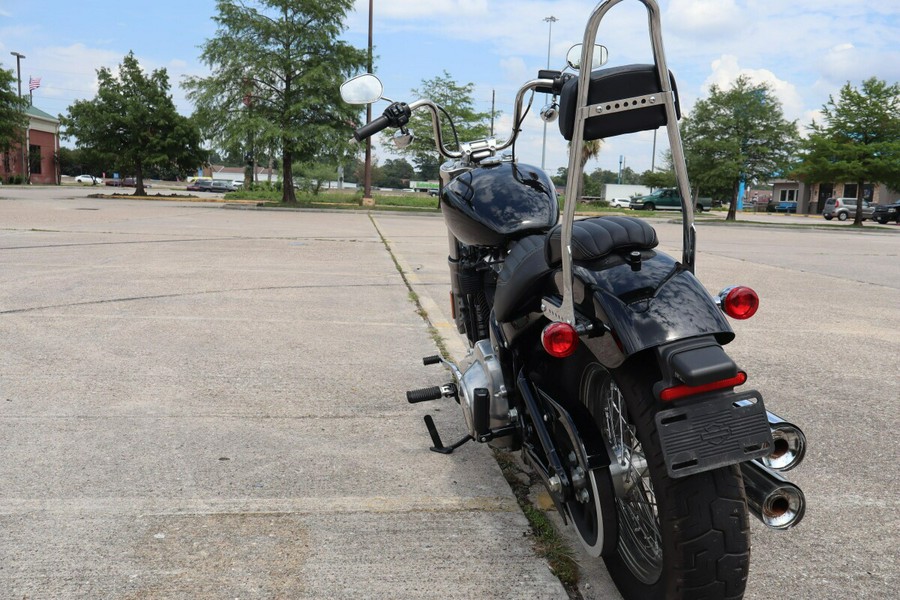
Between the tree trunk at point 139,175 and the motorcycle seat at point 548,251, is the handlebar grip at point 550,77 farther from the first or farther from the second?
the tree trunk at point 139,175

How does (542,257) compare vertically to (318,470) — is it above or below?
above

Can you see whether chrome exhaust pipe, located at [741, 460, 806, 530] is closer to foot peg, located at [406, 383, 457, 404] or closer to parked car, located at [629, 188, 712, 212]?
foot peg, located at [406, 383, 457, 404]

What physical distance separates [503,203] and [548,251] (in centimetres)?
67

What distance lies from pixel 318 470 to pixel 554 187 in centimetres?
154

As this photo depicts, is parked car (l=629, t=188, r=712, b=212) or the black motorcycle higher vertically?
parked car (l=629, t=188, r=712, b=212)

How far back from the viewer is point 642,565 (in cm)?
204

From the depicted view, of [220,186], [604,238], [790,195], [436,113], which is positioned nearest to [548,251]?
[604,238]

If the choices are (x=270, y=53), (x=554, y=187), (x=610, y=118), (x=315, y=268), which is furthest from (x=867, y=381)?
(x=270, y=53)

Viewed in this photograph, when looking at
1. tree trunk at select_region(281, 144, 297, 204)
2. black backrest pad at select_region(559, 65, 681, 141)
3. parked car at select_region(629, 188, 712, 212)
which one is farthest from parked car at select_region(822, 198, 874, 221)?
black backrest pad at select_region(559, 65, 681, 141)

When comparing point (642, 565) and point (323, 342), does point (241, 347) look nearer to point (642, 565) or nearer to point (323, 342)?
point (323, 342)

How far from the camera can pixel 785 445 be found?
1890 millimetres

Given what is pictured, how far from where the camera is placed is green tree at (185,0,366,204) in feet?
91.7

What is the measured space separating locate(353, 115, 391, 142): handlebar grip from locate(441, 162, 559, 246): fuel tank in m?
0.62

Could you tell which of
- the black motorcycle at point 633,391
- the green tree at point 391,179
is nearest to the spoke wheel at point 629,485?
the black motorcycle at point 633,391
